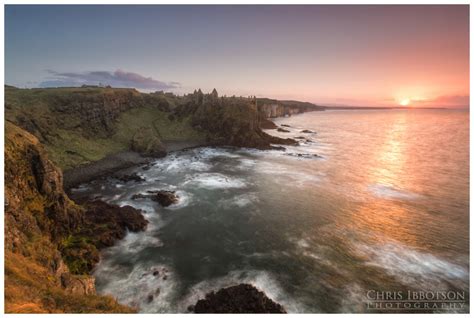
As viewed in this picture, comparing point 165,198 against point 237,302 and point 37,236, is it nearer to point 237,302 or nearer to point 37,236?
point 37,236

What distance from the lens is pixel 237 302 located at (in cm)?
2297

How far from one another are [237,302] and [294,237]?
42.3ft

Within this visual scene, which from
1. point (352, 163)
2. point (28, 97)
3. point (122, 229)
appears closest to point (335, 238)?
point (122, 229)

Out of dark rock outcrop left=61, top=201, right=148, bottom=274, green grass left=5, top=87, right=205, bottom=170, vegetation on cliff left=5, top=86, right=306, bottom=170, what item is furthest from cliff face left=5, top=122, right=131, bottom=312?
green grass left=5, top=87, right=205, bottom=170

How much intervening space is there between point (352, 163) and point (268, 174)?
26069mm

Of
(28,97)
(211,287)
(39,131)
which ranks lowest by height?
(211,287)

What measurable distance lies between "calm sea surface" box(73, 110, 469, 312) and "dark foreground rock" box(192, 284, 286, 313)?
136 cm

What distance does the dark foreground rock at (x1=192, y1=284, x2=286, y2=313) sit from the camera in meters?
22.4

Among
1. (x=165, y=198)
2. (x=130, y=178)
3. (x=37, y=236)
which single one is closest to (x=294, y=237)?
(x=165, y=198)

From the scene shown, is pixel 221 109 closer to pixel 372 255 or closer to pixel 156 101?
pixel 156 101

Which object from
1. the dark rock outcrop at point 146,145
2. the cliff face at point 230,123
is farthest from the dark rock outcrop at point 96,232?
the cliff face at point 230,123

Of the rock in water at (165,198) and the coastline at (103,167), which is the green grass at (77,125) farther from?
the rock in water at (165,198)

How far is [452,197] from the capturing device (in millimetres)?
47500

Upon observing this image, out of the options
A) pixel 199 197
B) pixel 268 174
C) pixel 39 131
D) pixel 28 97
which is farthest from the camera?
pixel 28 97
